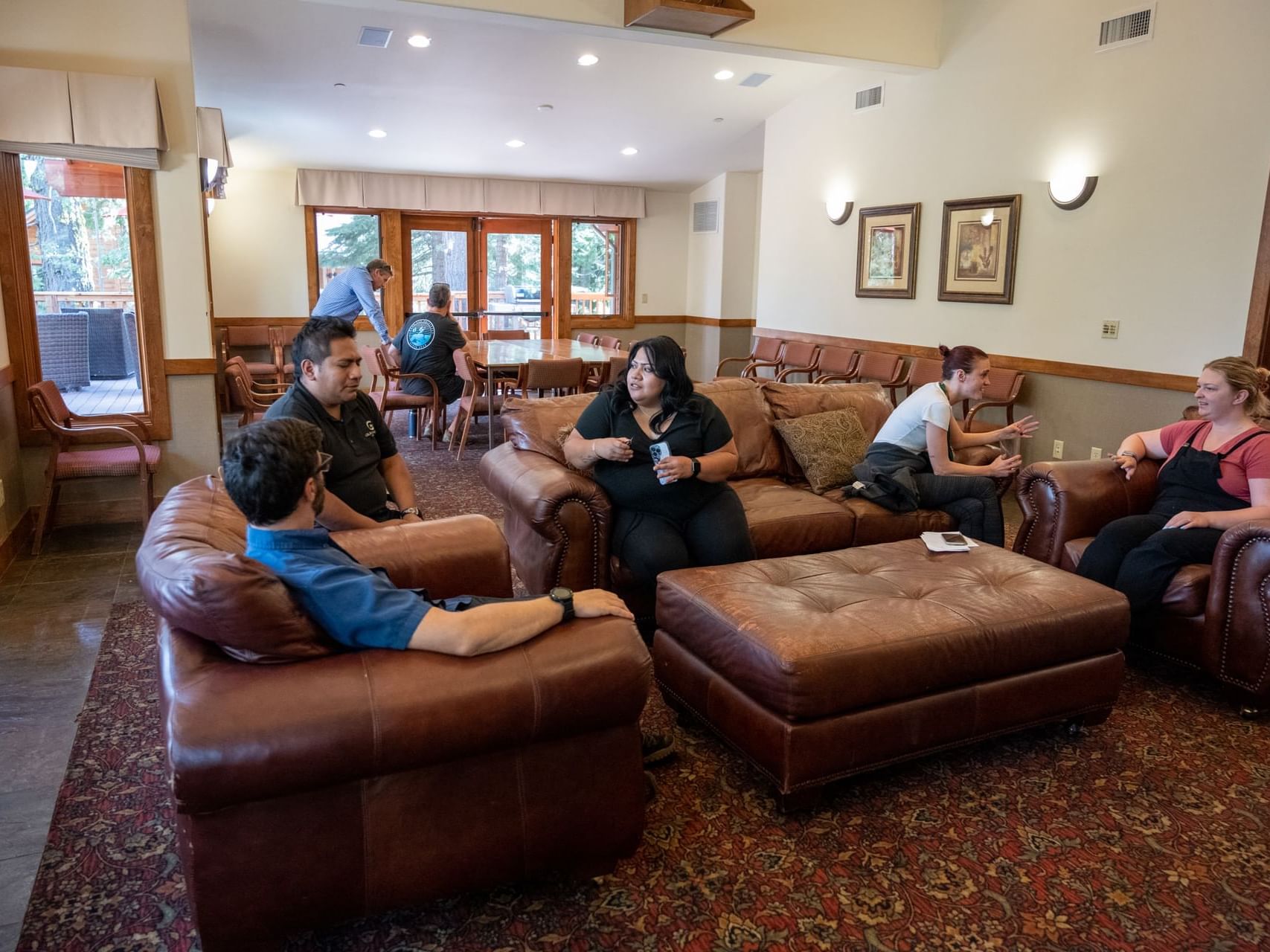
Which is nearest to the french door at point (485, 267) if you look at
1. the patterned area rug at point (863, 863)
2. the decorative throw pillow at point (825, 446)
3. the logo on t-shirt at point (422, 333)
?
the logo on t-shirt at point (422, 333)

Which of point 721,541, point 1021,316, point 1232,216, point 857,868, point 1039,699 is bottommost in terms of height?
point 857,868

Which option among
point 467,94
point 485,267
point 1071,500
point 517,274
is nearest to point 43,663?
point 1071,500

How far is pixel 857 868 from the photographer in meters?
2.01

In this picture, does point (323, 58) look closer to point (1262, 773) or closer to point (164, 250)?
point (164, 250)

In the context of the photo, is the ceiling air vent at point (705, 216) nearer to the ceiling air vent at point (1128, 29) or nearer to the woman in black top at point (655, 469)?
the ceiling air vent at point (1128, 29)

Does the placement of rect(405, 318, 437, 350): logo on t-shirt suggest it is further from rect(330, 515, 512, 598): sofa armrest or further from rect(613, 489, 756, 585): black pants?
rect(330, 515, 512, 598): sofa armrest

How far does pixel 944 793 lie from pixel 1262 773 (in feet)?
3.08

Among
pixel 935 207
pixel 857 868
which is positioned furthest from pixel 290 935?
pixel 935 207

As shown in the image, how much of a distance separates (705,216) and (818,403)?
25.7ft

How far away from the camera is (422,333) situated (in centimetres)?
663

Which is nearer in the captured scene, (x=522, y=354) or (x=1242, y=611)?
(x=1242, y=611)

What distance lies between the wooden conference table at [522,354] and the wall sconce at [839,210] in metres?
2.13

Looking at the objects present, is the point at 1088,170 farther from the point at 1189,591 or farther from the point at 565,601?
the point at 565,601


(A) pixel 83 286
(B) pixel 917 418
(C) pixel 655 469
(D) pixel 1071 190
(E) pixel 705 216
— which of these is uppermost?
(E) pixel 705 216
